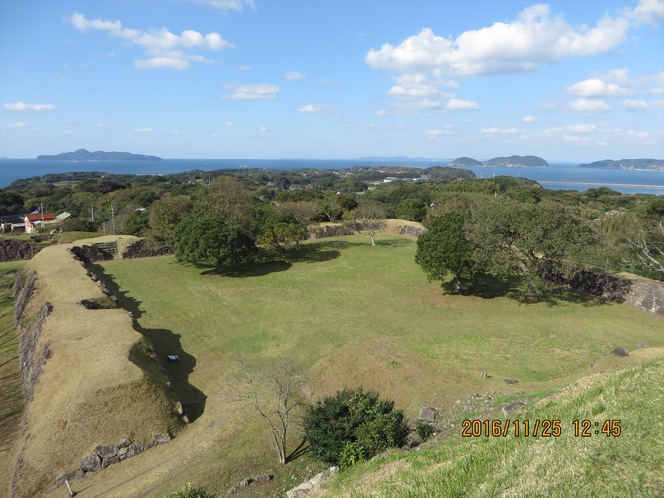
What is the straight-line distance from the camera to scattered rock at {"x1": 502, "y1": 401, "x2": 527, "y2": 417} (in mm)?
9598

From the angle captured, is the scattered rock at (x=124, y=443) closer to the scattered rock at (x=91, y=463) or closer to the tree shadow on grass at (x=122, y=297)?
the scattered rock at (x=91, y=463)

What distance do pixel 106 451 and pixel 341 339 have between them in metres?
10.1

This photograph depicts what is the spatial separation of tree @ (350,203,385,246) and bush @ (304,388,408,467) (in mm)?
32058

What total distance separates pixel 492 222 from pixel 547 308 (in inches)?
229

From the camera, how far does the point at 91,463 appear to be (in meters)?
10.8

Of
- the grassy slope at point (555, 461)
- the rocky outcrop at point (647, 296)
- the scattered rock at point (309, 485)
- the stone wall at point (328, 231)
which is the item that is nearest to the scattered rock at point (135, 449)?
the scattered rock at point (309, 485)

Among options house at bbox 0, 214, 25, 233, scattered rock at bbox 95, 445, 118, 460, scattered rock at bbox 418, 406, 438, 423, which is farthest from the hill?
house at bbox 0, 214, 25, 233

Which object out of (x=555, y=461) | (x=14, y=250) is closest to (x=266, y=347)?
(x=555, y=461)

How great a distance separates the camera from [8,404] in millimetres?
14656

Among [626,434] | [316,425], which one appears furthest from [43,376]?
[626,434]

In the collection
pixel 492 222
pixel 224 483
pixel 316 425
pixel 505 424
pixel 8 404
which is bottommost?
pixel 8 404

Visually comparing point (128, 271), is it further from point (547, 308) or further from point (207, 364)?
point (547, 308)
